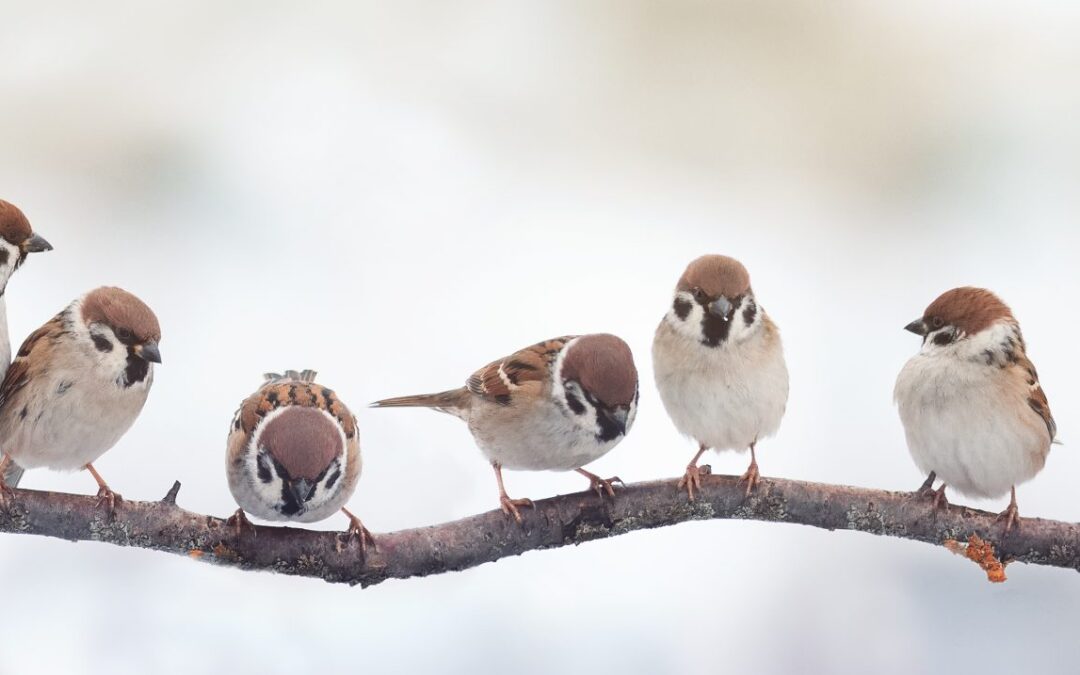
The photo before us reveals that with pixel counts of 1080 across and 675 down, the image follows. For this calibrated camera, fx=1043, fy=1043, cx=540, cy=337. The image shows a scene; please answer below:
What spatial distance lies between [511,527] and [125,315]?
715 millimetres

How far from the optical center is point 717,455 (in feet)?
6.66

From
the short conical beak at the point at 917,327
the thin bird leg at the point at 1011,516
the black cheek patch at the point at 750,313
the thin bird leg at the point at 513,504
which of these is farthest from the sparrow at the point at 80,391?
the thin bird leg at the point at 1011,516

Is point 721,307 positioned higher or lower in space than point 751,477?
higher

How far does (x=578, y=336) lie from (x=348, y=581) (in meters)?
0.59

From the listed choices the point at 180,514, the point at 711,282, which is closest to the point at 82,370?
the point at 180,514

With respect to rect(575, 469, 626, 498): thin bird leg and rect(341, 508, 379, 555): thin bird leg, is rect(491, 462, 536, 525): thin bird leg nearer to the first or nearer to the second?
rect(575, 469, 626, 498): thin bird leg

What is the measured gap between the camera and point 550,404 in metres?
1.86

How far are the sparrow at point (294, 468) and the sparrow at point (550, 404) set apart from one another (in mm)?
257

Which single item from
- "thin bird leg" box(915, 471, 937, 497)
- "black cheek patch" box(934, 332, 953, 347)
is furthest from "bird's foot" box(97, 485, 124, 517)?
"black cheek patch" box(934, 332, 953, 347)

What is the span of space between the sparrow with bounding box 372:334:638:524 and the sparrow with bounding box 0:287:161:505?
1.60ft

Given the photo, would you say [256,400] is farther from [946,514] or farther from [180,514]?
[946,514]

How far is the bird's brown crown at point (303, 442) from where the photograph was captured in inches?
65.4

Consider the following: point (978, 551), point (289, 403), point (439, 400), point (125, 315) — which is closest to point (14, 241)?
point (125, 315)

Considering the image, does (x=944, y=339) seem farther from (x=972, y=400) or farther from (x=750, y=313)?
(x=750, y=313)
